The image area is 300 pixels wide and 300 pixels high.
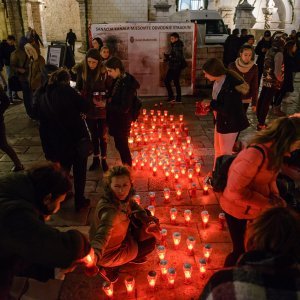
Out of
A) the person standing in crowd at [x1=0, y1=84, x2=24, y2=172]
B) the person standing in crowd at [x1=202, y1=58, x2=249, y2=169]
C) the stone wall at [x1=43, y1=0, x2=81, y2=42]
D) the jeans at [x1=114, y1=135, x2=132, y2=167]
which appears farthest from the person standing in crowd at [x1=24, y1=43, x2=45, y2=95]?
the stone wall at [x1=43, y1=0, x2=81, y2=42]

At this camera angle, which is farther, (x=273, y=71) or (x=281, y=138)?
(x=273, y=71)

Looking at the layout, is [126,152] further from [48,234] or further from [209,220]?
[48,234]

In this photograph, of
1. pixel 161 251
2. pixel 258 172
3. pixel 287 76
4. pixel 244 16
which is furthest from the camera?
pixel 244 16

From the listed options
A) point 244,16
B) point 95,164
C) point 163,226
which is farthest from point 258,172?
point 244,16

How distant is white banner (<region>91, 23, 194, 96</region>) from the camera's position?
32.7 ft

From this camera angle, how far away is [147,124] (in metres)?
8.24

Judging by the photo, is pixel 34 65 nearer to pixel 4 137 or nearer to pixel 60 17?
pixel 4 137

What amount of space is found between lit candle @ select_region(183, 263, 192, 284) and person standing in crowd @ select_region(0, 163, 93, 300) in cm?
122

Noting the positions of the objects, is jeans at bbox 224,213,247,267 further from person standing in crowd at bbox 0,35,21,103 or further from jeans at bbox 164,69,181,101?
person standing in crowd at bbox 0,35,21,103

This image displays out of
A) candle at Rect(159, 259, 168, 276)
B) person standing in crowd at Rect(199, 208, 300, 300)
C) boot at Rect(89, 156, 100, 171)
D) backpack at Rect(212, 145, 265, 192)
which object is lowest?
boot at Rect(89, 156, 100, 171)

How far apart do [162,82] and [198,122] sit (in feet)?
9.41

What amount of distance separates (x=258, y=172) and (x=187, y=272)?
4.33 ft

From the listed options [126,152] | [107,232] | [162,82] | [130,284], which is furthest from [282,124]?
[162,82]

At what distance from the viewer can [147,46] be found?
10.3 m
